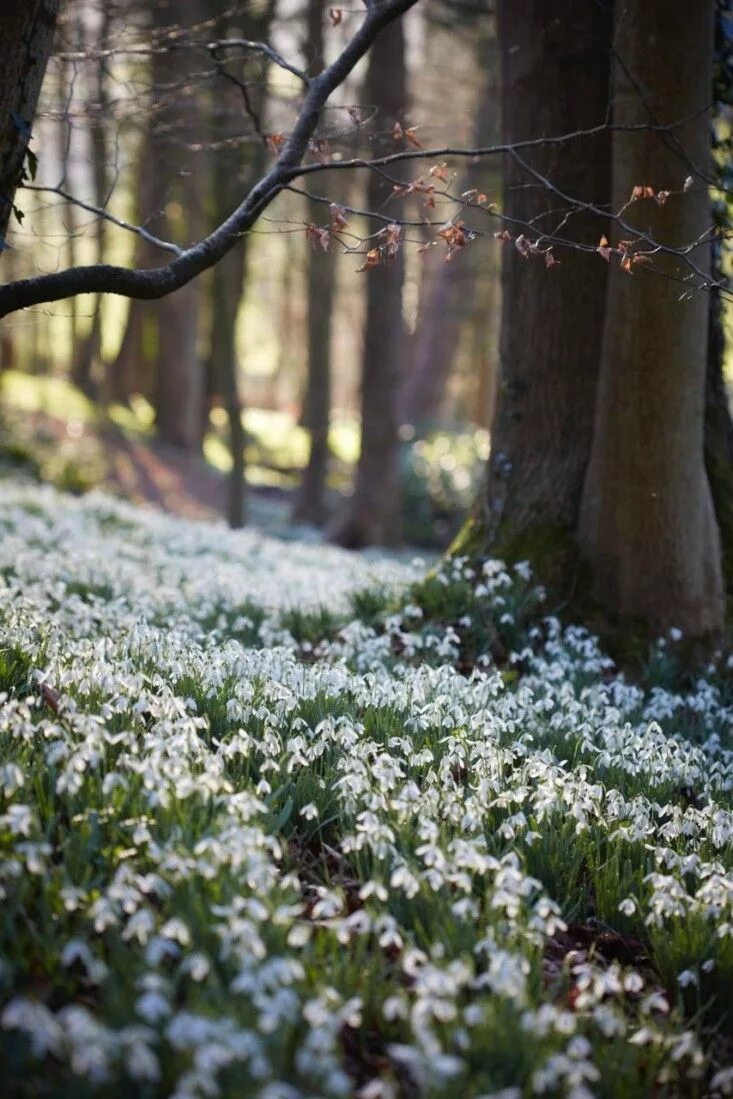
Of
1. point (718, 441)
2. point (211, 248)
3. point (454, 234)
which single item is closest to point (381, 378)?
point (718, 441)

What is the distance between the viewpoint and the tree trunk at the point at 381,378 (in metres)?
14.1

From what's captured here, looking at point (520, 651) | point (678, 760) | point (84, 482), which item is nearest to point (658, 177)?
point (520, 651)

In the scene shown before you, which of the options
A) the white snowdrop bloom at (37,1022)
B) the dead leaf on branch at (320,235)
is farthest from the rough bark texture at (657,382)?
the white snowdrop bloom at (37,1022)

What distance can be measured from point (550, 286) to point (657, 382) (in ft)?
4.02

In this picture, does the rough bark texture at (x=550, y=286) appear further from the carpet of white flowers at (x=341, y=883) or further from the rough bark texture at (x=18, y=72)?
the rough bark texture at (x=18, y=72)

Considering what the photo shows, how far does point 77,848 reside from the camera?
3025mm

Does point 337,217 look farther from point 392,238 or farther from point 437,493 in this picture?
point 437,493

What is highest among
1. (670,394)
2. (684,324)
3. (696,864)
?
(684,324)

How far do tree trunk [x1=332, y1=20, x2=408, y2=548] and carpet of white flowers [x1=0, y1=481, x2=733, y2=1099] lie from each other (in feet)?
33.0

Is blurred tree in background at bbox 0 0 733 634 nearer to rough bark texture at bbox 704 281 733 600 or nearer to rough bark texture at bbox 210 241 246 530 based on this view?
rough bark texture at bbox 704 281 733 600

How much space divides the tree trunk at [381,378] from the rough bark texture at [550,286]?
6587 mm

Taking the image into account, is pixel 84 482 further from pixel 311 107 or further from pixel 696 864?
pixel 696 864

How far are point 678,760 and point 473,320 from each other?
1045 inches

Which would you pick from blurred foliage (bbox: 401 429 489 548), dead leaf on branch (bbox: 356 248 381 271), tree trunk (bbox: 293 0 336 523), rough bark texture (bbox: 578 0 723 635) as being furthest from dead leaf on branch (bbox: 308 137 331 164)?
blurred foliage (bbox: 401 429 489 548)
